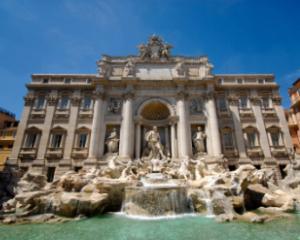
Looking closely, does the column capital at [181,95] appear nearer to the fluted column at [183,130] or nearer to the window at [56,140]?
the fluted column at [183,130]

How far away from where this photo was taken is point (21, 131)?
1961 cm

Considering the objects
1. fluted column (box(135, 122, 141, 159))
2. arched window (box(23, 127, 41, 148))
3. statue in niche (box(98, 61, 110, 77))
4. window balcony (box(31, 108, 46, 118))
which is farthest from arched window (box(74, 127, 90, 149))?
statue in niche (box(98, 61, 110, 77))

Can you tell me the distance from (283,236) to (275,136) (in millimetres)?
17445

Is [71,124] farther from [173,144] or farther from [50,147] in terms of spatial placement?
[173,144]

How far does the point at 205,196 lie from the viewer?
10430mm

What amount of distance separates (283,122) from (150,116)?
1548cm

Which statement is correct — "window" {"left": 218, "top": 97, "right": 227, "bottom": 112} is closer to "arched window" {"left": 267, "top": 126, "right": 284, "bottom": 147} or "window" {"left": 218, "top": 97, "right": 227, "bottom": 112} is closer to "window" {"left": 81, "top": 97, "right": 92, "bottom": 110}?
"arched window" {"left": 267, "top": 126, "right": 284, "bottom": 147}

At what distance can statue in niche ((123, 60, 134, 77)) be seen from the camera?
69.3 feet

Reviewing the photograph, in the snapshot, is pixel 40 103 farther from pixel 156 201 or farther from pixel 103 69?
pixel 156 201

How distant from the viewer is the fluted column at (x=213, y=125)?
17953 mm

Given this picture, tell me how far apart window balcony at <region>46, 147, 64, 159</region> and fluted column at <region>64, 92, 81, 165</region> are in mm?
533

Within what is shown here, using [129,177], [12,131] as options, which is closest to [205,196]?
[129,177]

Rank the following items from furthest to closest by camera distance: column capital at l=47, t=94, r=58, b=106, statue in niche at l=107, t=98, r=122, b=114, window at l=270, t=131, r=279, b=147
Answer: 1. column capital at l=47, t=94, r=58, b=106
2. statue in niche at l=107, t=98, r=122, b=114
3. window at l=270, t=131, r=279, b=147

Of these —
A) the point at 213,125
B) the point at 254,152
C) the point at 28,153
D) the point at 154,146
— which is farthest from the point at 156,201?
the point at 28,153
